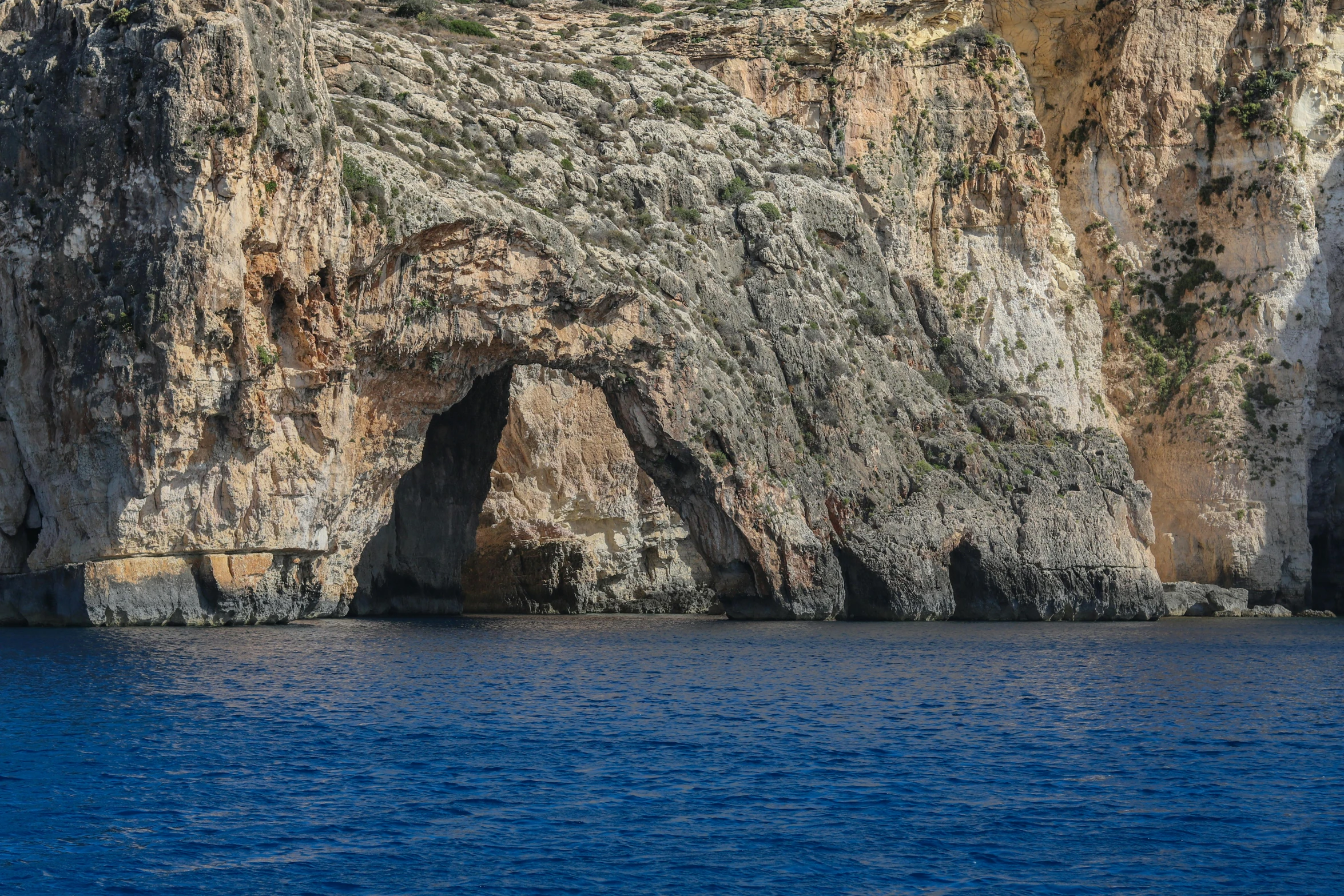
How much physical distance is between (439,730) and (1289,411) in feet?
181

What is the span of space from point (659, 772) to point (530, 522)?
45.9 m

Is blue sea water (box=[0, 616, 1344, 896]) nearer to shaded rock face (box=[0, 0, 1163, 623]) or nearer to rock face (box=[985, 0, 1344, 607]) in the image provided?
shaded rock face (box=[0, 0, 1163, 623])

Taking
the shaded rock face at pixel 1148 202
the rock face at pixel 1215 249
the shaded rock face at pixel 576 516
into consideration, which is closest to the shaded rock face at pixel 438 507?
the shaded rock face at pixel 576 516

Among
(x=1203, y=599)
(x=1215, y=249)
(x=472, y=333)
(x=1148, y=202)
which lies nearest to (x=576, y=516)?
(x=472, y=333)

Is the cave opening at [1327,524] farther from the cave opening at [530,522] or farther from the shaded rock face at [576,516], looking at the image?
the shaded rock face at [576,516]

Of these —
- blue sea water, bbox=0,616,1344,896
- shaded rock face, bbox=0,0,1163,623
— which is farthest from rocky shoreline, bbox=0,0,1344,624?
blue sea water, bbox=0,616,1344,896

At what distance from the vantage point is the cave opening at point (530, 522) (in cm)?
6588

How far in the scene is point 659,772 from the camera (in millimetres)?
24406

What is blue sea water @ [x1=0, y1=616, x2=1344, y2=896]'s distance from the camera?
18.3m

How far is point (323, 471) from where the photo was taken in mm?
48531

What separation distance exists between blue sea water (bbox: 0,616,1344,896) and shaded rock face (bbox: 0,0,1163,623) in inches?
268

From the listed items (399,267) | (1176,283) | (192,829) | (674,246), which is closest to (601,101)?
(674,246)

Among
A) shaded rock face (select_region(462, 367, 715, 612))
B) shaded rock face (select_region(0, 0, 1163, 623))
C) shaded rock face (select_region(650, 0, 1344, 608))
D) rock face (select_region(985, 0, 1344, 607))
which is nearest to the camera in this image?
shaded rock face (select_region(0, 0, 1163, 623))

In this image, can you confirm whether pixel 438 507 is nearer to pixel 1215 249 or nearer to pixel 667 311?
pixel 667 311
